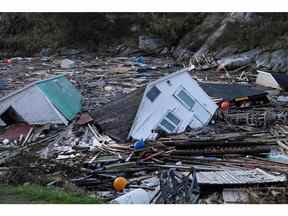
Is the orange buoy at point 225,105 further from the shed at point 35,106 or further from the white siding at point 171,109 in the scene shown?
the shed at point 35,106

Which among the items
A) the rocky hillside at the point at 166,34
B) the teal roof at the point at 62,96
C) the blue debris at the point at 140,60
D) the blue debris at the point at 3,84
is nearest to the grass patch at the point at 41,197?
the teal roof at the point at 62,96

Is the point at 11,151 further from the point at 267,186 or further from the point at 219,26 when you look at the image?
the point at 219,26

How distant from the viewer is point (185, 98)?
558 inches

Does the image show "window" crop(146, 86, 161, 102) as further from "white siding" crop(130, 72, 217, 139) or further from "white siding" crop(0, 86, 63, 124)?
"white siding" crop(0, 86, 63, 124)

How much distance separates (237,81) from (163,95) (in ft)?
24.4

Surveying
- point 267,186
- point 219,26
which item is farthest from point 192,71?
point 267,186

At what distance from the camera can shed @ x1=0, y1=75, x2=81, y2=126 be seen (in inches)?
570

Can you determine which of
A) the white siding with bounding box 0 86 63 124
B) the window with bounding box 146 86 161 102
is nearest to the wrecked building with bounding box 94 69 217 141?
the window with bounding box 146 86 161 102

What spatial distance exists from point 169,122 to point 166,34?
15.2 metres

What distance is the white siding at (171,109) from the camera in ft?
43.9

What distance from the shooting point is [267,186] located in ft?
32.9

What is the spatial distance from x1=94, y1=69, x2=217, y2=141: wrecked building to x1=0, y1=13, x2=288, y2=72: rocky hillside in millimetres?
4964

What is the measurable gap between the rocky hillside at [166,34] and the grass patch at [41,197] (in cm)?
1000
